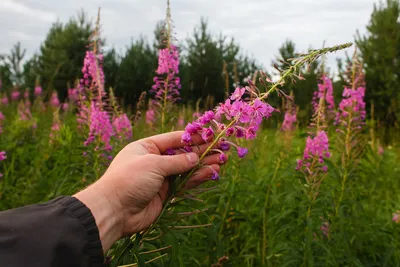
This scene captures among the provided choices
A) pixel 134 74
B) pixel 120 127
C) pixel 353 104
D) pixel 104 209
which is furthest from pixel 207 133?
pixel 134 74

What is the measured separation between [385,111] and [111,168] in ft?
47.8

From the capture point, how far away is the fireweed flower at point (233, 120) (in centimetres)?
168

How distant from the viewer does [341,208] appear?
3662 mm

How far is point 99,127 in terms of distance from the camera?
4191 mm

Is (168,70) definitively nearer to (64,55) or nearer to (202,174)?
(202,174)

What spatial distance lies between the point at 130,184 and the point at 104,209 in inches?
5.3

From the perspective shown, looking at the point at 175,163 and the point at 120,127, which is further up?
the point at 175,163

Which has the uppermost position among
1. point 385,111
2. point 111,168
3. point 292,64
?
point 292,64

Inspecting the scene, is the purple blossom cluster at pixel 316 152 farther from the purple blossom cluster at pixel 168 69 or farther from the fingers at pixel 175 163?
the fingers at pixel 175 163

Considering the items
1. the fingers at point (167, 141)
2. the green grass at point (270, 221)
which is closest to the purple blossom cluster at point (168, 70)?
the green grass at point (270, 221)

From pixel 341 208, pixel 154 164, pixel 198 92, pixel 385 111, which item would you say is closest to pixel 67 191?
pixel 341 208

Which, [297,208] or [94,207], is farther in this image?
[297,208]

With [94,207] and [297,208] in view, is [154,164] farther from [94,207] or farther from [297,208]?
[297,208]

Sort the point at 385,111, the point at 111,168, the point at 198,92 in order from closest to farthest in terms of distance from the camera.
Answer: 1. the point at 111,168
2. the point at 385,111
3. the point at 198,92
